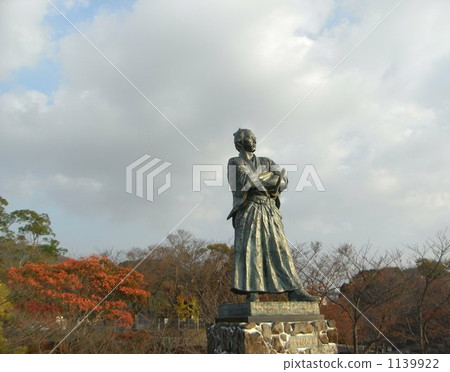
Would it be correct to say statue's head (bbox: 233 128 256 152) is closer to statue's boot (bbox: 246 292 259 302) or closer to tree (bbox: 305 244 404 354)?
statue's boot (bbox: 246 292 259 302)

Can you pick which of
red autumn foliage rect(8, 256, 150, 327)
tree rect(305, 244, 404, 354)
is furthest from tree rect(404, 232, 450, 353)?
red autumn foliage rect(8, 256, 150, 327)

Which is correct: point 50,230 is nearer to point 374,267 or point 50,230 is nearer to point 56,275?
point 56,275

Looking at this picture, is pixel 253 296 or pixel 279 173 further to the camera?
pixel 279 173

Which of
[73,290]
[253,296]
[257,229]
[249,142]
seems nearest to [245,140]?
[249,142]

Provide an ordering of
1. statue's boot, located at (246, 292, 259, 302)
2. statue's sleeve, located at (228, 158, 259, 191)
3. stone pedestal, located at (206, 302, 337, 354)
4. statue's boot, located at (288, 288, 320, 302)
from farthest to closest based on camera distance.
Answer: statue's sleeve, located at (228, 158, 259, 191) < statue's boot, located at (288, 288, 320, 302) < statue's boot, located at (246, 292, 259, 302) < stone pedestal, located at (206, 302, 337, 354)

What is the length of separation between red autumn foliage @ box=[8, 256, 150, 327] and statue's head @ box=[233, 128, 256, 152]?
9.52 m

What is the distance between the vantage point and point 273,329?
16.5 feet

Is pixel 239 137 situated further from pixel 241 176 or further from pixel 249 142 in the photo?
pixel 241 176

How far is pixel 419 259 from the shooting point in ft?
51.5

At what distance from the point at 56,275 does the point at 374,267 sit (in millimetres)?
11549

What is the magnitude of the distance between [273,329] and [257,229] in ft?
4.31

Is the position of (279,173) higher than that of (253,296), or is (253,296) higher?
(279,173)

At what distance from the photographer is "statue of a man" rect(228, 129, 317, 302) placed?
552cm

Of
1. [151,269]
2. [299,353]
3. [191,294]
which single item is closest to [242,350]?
[299,353]
